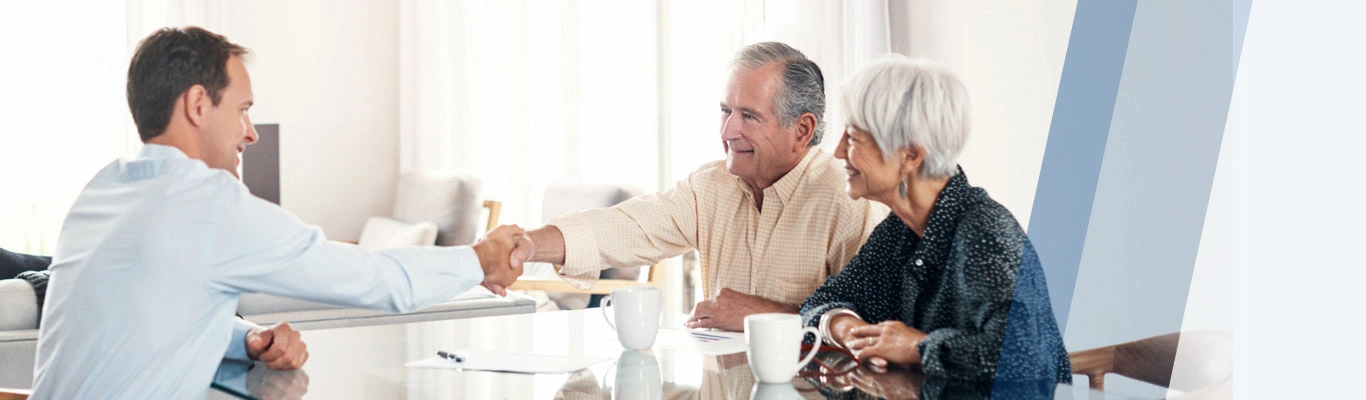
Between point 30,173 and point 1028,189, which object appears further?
point 30,173

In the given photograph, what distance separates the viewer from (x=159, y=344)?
1377 millimetres

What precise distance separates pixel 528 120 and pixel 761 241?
396cm

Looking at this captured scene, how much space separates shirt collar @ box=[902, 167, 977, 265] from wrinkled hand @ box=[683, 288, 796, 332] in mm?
395

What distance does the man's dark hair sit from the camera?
147 centimetres

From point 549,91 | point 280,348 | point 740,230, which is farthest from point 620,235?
point 549,91

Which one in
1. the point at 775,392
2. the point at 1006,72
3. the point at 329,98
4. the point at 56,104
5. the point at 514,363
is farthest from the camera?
the point at 329,98

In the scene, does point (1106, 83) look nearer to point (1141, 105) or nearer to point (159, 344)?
point (1141, 105)

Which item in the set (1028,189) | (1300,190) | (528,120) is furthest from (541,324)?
(528,120)

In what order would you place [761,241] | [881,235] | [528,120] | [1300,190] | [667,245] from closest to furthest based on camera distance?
[1300,190] < [881,235] < [761,241] < [667,245] < [528,120]

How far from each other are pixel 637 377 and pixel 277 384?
1.52ft

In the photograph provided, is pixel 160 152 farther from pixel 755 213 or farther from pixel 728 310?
pixel 755 213

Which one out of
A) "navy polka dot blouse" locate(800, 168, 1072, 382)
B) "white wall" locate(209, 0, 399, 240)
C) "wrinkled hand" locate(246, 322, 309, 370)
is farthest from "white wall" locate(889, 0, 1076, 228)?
"white wall" locate(209, 0, 399, 240)

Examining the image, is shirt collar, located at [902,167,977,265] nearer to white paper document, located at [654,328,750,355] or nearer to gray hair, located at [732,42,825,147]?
white paper document, located at [654,328,750,355]

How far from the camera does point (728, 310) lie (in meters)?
1.90
